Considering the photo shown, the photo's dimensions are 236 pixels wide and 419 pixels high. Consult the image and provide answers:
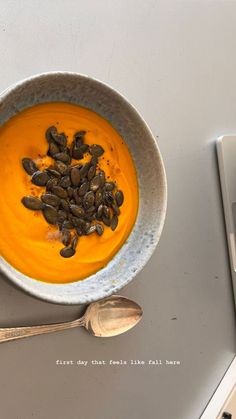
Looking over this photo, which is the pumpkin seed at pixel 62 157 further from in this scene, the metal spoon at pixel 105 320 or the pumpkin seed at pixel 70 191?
the metal spoon at pixel 105 320

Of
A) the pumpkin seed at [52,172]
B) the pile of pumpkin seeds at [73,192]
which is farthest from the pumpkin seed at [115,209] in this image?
the pumpkin seed at [52,172]

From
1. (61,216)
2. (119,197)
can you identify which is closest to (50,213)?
(61,216)

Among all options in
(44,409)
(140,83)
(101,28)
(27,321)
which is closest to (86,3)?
(101,28)

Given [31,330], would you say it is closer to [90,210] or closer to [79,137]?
[90,210]

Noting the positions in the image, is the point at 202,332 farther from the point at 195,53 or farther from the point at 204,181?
the point at 195,53

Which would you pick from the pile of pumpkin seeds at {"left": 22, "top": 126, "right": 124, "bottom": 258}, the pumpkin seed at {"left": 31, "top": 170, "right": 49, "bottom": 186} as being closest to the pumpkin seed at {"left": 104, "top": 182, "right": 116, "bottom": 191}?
the pile of pumpkin seeds at {"left": 22, "top": 126, "right": 124, "bottom": 258}

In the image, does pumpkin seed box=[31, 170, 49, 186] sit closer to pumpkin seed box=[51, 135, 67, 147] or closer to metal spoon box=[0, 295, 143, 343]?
pumpkin seed box=[51, 135, 67, 147]
